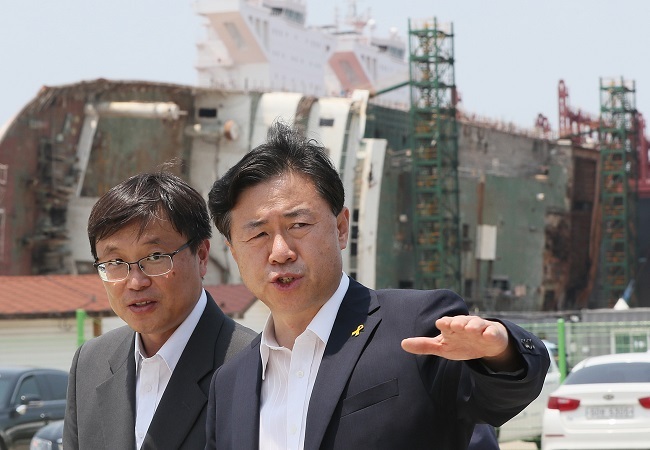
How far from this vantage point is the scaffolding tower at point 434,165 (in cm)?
5725

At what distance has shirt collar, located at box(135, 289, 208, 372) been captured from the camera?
398 cm

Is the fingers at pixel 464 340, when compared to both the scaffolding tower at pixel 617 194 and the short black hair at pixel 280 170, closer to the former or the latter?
the short black hair at pixel 280 170

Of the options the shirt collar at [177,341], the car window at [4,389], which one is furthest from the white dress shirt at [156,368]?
the car window at [4,389]

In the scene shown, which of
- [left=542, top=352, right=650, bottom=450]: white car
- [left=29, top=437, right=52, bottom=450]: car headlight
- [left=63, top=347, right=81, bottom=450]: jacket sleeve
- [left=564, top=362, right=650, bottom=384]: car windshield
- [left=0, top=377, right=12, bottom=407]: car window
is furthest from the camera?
[left=0, top=377, right=12, bottom=407]: car window

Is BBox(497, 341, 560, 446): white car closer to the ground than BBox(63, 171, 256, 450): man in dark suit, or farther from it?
closer to the ground

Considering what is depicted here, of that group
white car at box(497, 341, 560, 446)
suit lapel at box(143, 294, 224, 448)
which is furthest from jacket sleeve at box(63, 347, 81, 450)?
white car at box(497, 341, 560, 446)

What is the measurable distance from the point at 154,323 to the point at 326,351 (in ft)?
3.18

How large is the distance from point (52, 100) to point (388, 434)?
45321 mm

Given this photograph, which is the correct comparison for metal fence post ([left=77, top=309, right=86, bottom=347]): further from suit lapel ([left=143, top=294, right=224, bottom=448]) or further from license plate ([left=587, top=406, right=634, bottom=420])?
suit lapel ([left=143, top=294, right=224, bottom=448])

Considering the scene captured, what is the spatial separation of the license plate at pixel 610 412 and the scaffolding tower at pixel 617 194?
2322 inches

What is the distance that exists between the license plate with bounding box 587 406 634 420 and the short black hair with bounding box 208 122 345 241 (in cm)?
1017

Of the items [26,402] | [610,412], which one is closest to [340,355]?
[610,412]

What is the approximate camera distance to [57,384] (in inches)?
587

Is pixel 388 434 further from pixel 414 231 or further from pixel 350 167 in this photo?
pixel 414 231
